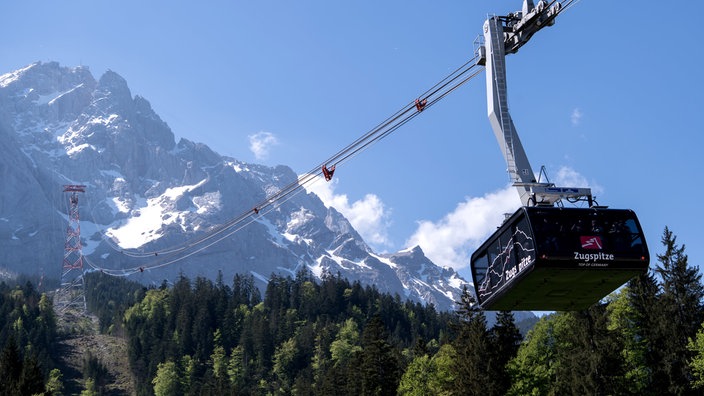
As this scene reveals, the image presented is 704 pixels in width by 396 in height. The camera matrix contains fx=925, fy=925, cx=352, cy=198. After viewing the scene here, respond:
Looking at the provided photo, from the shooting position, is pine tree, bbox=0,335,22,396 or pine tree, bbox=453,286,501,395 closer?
pine tree, bbox=453,286,501,395

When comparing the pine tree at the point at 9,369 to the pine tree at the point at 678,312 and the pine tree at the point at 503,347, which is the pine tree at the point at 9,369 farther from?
the pine tree at the point at 678,312

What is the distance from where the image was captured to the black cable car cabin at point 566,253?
1239 inches

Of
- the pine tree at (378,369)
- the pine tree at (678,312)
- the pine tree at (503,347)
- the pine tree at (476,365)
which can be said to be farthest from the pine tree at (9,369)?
the pine tree at (678,312)

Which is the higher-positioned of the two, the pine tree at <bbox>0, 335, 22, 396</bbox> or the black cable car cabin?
the pine tree at <bbox>0, 335, 22, 396</bbox>

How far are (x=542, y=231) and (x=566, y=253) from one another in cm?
109

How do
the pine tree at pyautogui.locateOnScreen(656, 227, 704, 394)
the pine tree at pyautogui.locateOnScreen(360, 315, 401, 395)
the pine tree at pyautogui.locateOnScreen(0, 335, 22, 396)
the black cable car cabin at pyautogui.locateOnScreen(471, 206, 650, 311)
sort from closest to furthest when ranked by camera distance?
1. the black cable car cabin at pyautogui.locateOnScreen(471, 206, 650, 311)
2. the pine tree at pyautogui.locateOnScreen(656, 227, 704, 394)
3. the pine tree at pyautogui.locateOnScreen(0, 335, 22, 396)
4. the pine tree at pyautogui.locateOnScreen(360, 315, 401, 395)

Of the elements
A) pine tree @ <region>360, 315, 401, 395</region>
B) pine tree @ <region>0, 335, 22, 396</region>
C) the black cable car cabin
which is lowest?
the black cable car cabin

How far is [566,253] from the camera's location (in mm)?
31469

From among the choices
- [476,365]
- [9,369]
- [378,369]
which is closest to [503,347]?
[476,365]

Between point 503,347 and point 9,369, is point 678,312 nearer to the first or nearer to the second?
point 503,347

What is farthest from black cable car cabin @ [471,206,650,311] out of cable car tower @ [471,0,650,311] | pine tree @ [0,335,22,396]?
pine tree @ [0,335,22,396]

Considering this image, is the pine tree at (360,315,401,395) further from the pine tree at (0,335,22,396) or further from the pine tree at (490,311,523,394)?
the pine tree at (0,335,22,396)

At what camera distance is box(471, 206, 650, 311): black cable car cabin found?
103 ft

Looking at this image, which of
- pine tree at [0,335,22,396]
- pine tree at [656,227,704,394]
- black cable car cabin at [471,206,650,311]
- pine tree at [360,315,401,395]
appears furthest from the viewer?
pine tree at [360,315,401,395]
